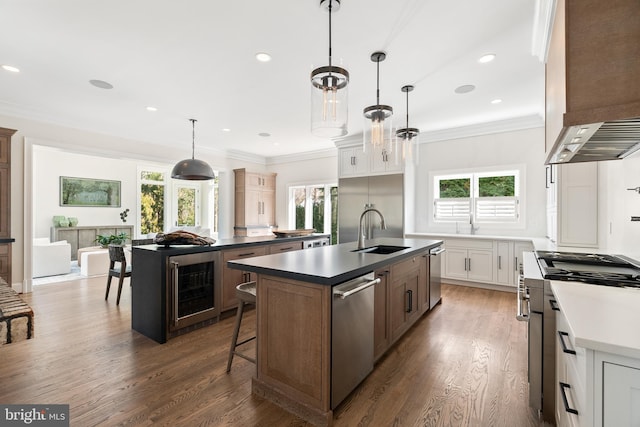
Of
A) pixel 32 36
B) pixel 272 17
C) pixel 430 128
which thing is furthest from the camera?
pixel 430 128

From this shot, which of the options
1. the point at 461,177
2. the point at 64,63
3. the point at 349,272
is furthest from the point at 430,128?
the point at 64,63

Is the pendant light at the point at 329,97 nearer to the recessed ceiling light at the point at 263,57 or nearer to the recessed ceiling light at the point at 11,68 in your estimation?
the recessed ceiling light at the point at 263,57

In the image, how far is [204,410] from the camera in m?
1.82

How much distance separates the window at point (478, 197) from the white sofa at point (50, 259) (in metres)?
7.37

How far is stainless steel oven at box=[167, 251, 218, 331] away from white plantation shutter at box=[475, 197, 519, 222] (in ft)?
14.8

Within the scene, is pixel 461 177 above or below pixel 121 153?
below

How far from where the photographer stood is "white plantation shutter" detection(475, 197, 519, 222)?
4.95m

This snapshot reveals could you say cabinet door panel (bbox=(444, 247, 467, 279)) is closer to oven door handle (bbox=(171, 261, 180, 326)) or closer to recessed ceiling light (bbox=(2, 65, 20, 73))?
oven door handle (bbox=(171, 261, 180, 326))

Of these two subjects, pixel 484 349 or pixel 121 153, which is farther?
pixel 121 153

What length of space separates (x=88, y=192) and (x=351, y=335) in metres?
9.27

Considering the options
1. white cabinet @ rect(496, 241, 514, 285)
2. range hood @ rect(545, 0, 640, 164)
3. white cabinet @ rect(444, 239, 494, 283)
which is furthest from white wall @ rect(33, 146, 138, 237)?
range hood @ rect(545, 0, 640, 164)

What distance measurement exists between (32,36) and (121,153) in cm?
308

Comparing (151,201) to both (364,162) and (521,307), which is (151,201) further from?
(521,307)

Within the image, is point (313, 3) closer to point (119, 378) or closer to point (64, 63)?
point (64, 63)
